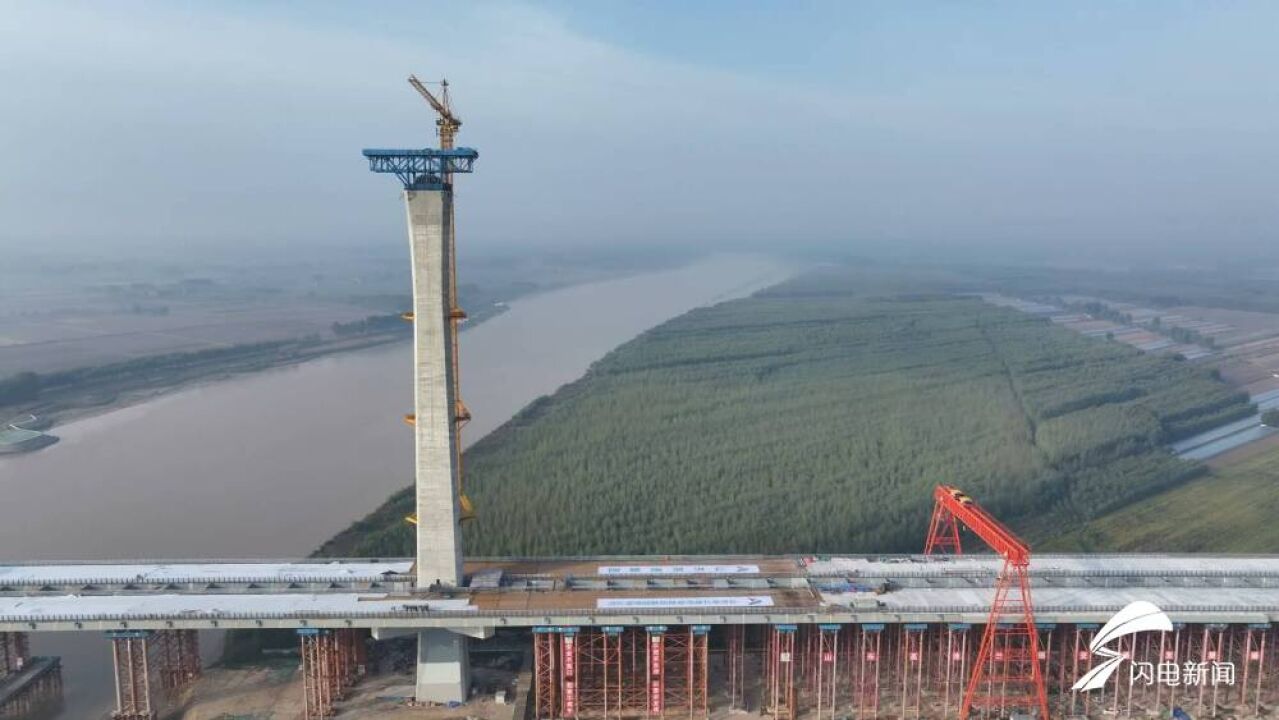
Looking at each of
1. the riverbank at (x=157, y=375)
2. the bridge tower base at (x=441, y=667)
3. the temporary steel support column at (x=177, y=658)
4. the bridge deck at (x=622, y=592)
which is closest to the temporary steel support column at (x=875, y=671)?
the bridge deck at (x=622, y=592)

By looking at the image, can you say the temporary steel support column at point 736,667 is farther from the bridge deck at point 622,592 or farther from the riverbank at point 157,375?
the riverbank at point 157,375

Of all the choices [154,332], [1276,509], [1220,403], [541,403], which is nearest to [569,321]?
[154,332]

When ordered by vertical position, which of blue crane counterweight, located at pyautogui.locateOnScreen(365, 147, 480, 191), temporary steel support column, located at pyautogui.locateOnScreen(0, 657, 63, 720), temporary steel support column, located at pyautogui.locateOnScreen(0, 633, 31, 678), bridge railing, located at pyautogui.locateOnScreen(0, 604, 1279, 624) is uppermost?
blue crane counterweight, located at pyautogui.locateOnScreen(365, 147, 480, 191)

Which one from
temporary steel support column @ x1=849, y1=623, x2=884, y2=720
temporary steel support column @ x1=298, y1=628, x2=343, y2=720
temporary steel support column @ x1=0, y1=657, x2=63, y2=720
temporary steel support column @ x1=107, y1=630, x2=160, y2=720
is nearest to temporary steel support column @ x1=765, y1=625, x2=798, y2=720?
temporary steel support column @ x1=849, y1=623, x2=884, y2=720

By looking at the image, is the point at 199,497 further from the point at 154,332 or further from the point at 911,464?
the point at 154,332

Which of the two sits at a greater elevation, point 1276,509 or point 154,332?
point 154,332
